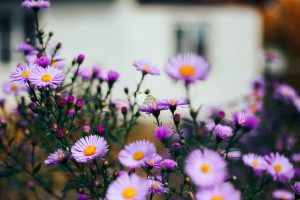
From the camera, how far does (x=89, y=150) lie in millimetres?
2094

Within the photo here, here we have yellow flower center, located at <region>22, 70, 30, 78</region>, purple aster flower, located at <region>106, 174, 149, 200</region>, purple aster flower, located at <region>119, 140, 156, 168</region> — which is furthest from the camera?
yellow flower center, located at <region>22, 70, 30, 78</region>

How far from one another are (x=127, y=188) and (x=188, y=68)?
54 centimetres

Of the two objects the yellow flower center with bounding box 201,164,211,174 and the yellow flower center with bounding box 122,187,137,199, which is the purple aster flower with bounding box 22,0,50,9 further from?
the yellow flower center with bounding box 201,164,211,174

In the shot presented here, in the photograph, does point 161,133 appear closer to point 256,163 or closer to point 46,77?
point 256,163

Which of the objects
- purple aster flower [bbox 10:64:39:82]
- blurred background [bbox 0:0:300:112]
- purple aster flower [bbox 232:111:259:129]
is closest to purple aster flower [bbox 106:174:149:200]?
purple aster flower [bbox 232:111:259:129]

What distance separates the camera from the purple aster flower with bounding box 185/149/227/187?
5.36 feet

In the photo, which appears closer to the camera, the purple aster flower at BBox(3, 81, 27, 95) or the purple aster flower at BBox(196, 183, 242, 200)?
the purple aster flower at BBox(196, 183, 242, 200)

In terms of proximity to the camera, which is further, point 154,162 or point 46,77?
point 46,77

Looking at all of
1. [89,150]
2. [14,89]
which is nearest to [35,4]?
[14,89]

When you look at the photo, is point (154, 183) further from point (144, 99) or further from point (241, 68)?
point (241, 68)

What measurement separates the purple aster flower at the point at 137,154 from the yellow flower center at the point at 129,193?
0.12m

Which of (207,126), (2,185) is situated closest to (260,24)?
(2,185)

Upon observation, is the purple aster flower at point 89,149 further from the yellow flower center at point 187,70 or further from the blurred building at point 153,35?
the blurred building at point 153,35

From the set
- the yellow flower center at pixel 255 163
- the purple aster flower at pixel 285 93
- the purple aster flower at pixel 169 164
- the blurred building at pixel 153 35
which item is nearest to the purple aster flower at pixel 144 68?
the purple aster flower at pixel 169 164
